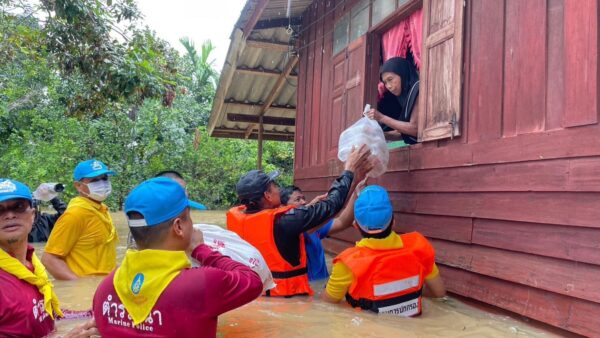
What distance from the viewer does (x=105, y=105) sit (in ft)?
31.7

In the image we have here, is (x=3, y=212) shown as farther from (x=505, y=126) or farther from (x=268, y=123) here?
(x=268, y=123)

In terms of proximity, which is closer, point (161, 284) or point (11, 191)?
point (161, 284)

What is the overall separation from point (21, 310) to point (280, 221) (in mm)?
1802

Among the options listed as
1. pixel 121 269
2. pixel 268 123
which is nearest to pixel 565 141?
pixel 121 269

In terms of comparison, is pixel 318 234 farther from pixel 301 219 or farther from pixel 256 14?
pixel 256 14

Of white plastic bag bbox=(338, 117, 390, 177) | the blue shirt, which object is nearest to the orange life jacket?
the blue shirt

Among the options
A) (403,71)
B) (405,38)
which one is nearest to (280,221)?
(403,71)

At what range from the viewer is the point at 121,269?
83.4 inches

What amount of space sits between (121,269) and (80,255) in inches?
98.0

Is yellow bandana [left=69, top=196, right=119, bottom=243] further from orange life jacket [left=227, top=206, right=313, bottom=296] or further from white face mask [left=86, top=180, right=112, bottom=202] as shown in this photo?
orange life jacket [left=227, top=206, right=313, bottom=296]

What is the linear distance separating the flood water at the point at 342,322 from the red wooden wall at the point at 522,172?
0.17 meters

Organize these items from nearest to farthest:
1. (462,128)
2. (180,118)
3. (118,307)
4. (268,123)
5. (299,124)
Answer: (118,307), (462,128), (299,124), (268,123), (180,118)

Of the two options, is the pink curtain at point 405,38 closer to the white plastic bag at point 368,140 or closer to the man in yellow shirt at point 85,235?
the white plastic bag at point 368,140

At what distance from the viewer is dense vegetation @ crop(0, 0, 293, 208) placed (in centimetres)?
794
